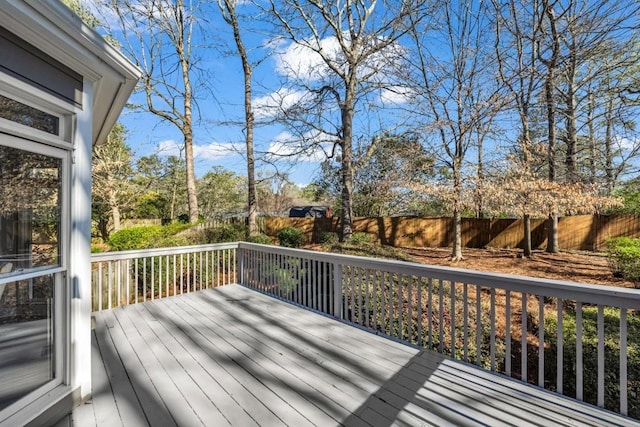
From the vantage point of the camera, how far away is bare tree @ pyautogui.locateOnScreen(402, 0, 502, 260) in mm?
7848

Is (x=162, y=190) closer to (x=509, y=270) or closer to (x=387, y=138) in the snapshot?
(x=387, y=138)

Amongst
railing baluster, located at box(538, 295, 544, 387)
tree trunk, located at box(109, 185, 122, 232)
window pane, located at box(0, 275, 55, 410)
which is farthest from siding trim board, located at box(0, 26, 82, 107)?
tree trunk, located at box(109, 185, 122, 232)

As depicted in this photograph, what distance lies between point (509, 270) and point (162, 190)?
18.9 m

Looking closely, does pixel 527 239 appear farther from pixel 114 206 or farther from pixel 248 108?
pixel 114 206

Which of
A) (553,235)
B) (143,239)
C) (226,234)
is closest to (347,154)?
(226,234)

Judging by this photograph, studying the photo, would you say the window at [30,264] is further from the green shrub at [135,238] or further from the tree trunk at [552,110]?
the tree trunk at [552,110]

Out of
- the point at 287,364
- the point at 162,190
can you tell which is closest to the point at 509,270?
the point at 287,364

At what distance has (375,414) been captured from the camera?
187 centimetres

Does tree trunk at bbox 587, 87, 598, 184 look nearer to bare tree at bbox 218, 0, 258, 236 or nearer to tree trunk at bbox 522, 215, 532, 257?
tree trunk at bbox 522, 215, 532, 257

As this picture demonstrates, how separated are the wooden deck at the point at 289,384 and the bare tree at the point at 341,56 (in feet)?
23.7

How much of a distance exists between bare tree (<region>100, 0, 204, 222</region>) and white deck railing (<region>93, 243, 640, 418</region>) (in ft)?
22.2

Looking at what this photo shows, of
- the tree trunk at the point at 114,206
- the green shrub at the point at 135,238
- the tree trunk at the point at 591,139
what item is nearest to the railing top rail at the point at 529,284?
the green shrub at the point at 135,238

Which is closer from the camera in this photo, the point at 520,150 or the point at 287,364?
the point at 287,364

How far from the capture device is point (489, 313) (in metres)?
4.15
